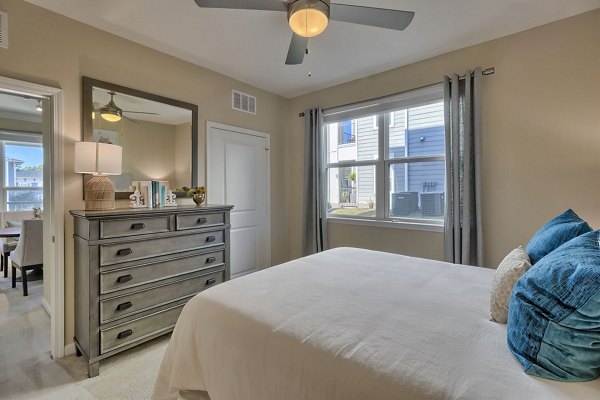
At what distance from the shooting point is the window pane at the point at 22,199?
498 centimetres

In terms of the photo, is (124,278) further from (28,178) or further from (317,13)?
(28,178)

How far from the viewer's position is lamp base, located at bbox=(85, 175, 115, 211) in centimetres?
222

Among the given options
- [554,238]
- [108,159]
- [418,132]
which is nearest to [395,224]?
[418,132]

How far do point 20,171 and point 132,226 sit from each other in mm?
4850

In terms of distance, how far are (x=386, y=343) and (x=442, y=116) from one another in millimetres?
2809

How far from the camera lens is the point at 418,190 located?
323cm

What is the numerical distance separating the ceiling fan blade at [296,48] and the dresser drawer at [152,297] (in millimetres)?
2076

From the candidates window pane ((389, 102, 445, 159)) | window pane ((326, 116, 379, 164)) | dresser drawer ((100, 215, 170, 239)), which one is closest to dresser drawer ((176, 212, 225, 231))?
dresser drawer ((100, 215, 170, 239))

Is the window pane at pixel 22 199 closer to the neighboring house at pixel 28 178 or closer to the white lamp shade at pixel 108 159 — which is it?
the neighboring house at pixel 28 178

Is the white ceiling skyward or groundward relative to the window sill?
skyward

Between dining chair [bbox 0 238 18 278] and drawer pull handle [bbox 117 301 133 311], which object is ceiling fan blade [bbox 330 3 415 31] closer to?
drawer pull handle [bbox 117 301 133 311]

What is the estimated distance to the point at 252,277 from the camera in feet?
5.44

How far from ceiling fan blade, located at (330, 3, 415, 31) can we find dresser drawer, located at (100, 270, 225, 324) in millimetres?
2391

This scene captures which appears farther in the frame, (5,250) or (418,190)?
(5,250)
